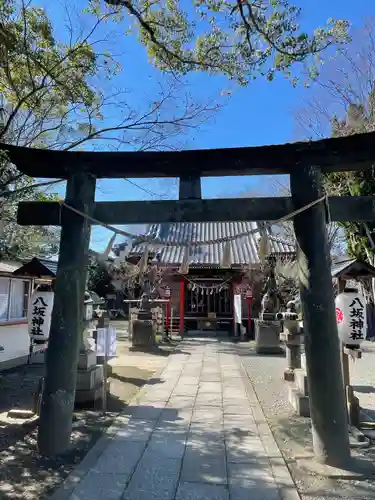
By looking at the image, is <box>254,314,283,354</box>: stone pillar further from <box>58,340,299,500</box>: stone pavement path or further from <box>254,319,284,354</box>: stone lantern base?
<box>58,340,299,500</box>: stone pavement path

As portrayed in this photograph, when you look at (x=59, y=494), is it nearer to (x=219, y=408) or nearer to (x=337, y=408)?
(x=337, y=408)

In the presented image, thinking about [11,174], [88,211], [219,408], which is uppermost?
[11,174]

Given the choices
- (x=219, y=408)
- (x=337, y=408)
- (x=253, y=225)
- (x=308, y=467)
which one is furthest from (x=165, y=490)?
(x=253, y=225)

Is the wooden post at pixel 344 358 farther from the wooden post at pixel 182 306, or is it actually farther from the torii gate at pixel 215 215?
the wooden post at pixel 182 306

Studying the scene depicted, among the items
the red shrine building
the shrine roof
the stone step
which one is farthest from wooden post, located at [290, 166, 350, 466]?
the red shrine building

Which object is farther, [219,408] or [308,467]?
[219,408]

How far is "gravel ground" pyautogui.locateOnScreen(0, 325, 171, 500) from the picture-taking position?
12.2ft

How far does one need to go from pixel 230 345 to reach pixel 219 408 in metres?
9.20

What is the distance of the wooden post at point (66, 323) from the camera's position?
4.41 metres

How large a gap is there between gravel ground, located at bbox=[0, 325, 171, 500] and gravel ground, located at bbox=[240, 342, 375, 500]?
256 centimetres

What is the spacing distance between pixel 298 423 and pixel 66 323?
3988 mm

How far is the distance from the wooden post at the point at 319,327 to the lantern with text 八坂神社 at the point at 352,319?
5.56 ft

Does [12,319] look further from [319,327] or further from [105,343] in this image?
[319,327]

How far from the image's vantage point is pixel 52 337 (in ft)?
15.1
